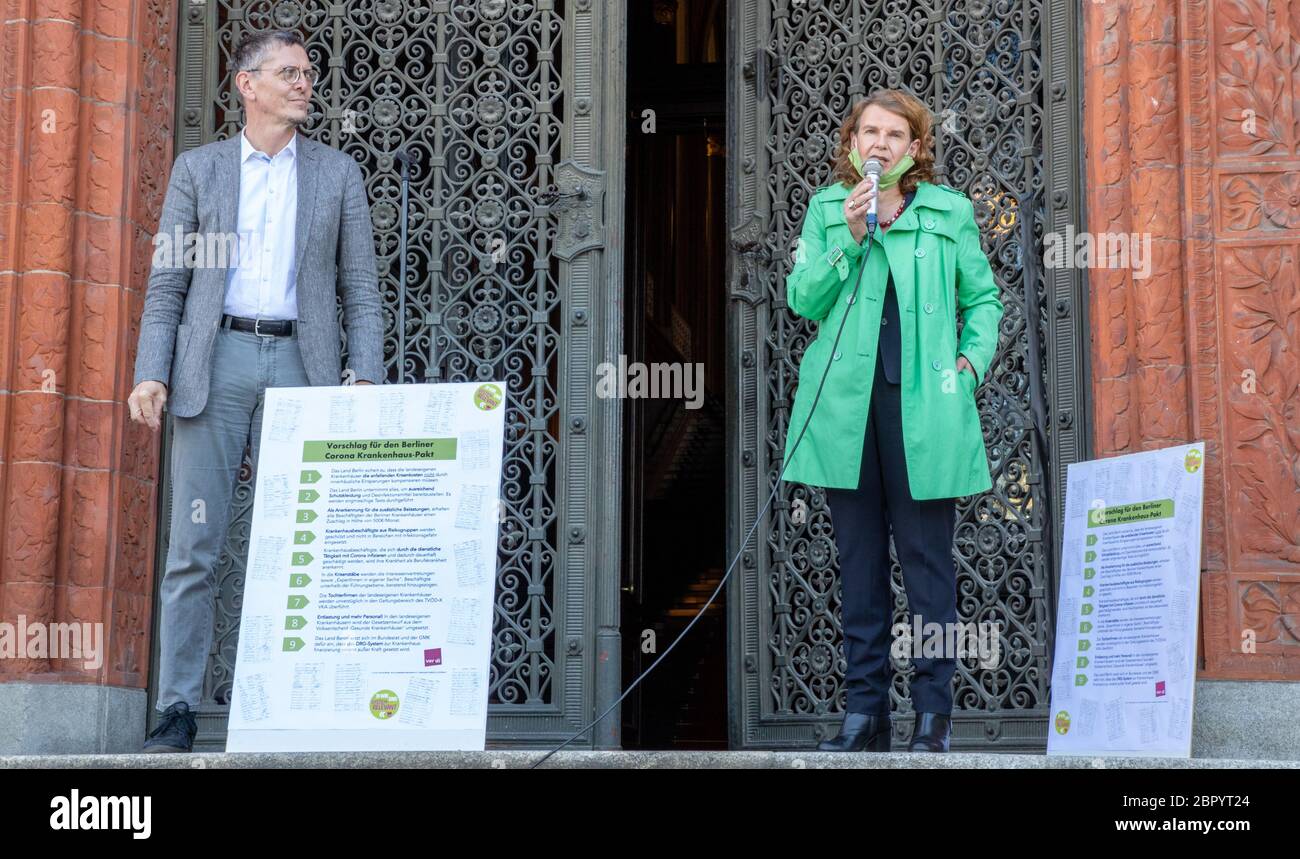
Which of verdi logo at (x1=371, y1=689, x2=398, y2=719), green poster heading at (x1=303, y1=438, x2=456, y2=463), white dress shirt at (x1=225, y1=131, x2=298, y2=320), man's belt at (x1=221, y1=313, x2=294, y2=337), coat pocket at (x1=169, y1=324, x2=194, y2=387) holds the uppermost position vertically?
white dress shirt at (x1=225, y1=131, x2=298, y2=320)

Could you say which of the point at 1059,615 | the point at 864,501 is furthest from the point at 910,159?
the point at 1059,615

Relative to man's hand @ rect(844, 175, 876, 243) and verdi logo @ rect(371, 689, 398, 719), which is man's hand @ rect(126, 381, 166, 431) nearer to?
verdi logo @ rect(371, 689, 398, 719)

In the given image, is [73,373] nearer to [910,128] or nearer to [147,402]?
[147,402]

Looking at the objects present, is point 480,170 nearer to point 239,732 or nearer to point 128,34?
point 128,34

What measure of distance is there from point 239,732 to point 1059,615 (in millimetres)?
2811

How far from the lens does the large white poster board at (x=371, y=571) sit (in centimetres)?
538

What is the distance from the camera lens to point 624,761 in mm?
4902

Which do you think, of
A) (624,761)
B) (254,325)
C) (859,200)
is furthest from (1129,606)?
(254,325)

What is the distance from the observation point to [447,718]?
5332 mm

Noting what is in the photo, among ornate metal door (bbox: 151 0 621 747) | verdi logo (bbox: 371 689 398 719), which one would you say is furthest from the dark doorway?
verdi logo (bbox: 371 689 398 719)

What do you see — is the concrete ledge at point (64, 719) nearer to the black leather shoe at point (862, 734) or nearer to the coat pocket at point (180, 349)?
the coat pocket at point (180, 349)

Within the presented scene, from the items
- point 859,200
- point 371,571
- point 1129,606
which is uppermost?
point 859,200

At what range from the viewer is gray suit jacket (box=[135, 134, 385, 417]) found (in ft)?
20.6

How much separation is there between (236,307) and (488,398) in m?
1.26
